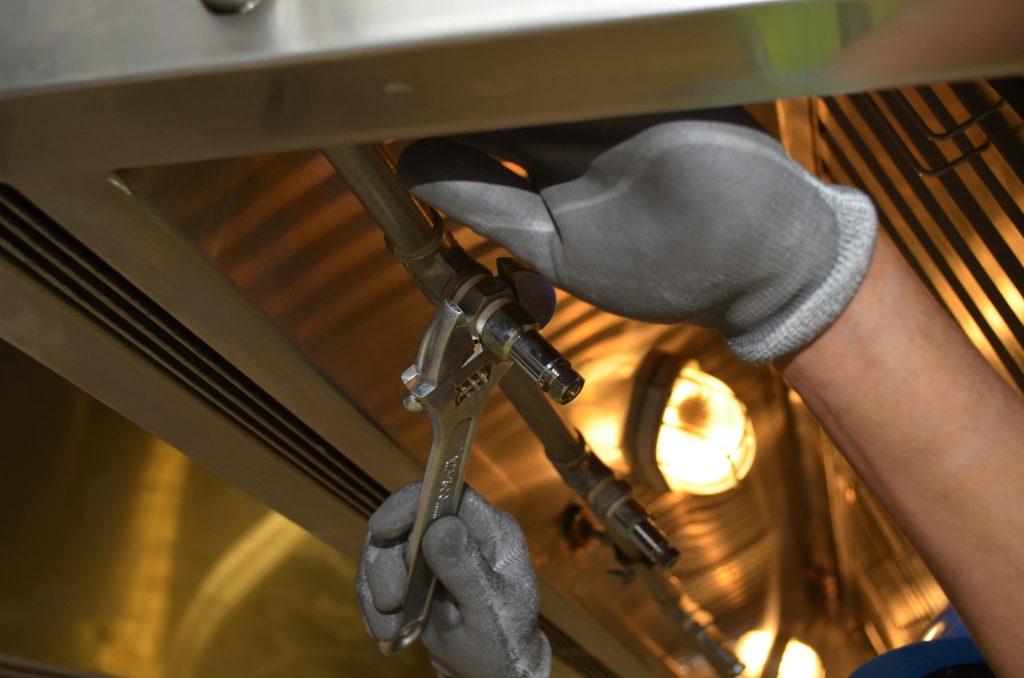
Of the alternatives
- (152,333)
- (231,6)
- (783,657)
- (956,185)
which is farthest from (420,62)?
(783,657)

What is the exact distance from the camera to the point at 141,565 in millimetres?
1423

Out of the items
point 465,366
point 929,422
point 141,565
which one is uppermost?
point 141,565

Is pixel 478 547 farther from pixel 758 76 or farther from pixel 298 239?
pixel 758 76

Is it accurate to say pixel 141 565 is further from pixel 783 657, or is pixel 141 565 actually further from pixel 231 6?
pixel 231 6

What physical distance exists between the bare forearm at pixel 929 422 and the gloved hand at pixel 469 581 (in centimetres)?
26

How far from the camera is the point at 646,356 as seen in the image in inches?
44.5

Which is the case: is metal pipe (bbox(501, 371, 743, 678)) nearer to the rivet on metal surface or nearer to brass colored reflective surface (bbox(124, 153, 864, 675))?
brass colored reflective surface (bbox(124, 153, 864, 675))

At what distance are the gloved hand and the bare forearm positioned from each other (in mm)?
262

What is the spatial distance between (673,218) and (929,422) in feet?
0.59

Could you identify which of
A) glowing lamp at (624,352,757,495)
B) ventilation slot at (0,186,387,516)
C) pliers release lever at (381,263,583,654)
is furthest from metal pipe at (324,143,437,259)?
glowing lamp at (624,352,757,495)

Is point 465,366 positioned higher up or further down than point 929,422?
higher up

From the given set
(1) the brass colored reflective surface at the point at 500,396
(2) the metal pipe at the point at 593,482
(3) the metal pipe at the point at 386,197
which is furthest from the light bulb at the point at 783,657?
(3) the metal pipe at the point at 386,197

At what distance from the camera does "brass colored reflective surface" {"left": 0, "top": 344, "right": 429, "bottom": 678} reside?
120 cm

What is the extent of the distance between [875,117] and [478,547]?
447 mm
